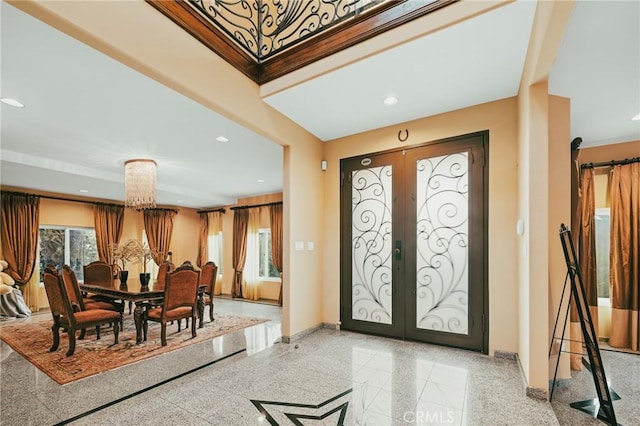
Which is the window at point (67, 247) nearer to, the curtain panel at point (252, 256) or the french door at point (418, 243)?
the curtain panel at point (252, 256)

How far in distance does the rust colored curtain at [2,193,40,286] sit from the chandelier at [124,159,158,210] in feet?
10.9

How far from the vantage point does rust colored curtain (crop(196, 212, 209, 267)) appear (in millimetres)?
9125

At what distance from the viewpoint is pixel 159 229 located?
8727 mm

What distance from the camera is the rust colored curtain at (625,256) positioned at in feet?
12.6

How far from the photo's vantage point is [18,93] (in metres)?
2.90

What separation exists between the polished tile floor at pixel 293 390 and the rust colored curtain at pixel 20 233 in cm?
353

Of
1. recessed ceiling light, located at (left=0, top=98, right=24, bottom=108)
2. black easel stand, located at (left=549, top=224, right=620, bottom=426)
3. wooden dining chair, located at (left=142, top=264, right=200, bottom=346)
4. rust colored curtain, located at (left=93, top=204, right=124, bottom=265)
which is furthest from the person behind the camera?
rust colored curtain, located at (left=93, top=204, right=124, bottom=265)

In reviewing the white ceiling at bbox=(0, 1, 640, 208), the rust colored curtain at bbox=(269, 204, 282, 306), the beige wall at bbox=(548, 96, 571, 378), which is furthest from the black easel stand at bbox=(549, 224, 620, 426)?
the rust colored curtain at bbox=(269, 204, 282, 306)

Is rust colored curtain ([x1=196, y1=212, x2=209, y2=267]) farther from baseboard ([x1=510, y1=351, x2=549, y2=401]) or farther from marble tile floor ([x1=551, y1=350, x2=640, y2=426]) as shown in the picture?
marble tile floor ([x1=551, y1=350, x2=640, y2=426])

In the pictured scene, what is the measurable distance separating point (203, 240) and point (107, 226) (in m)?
2.39

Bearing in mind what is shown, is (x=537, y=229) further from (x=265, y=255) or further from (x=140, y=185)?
(x=265, y=255)

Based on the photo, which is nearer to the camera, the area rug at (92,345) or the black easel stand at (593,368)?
the black easel stand at (593,368)

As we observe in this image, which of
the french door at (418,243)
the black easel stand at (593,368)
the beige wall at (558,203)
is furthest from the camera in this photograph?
the french door at (418,243)

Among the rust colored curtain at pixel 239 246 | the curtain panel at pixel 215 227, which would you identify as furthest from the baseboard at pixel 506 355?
Answer: the curtain panel at pixel 215 227
